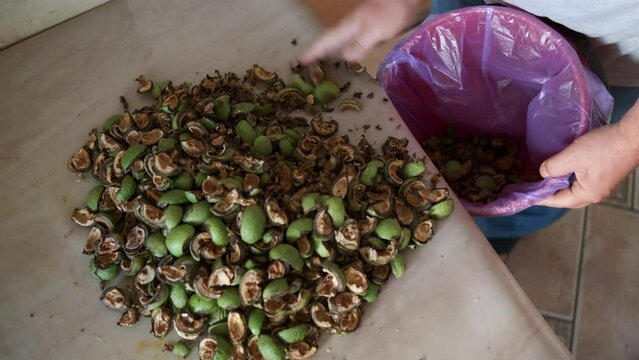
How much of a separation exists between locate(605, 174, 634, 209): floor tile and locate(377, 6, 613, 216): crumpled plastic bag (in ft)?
1.76

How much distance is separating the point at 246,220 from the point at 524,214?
2.20 feet

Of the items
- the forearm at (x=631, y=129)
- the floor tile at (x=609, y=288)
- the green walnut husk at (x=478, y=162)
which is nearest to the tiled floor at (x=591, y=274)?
the floor tile at (x=609, y=288)

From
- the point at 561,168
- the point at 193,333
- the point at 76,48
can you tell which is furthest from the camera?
the point at 76,48

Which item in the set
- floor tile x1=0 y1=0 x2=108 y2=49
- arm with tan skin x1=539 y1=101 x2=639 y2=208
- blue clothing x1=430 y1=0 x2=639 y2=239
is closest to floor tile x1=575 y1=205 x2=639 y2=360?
blue clothing x1=430 y1=0 x2=639 y2=239

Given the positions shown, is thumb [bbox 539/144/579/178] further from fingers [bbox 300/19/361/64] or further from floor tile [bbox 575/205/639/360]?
floor tile [bbox 575/205/639/360]

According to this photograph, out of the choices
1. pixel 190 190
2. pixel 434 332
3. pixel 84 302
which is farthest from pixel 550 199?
pixel 84 302

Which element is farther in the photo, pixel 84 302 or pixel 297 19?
pixel 297 19

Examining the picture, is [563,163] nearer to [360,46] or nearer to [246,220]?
[360,46]

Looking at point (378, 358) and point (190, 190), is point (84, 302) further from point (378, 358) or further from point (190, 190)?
point (378, 358)

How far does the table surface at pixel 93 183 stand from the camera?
746mm

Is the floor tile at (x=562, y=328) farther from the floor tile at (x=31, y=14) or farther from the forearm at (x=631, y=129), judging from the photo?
the floor tile at (x=31, y=14)

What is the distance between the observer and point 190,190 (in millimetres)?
776

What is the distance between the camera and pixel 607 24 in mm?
882

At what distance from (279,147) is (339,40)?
0.21 m
